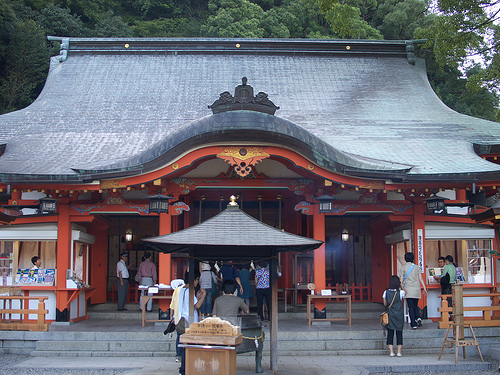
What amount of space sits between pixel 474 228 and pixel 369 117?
15.1ft

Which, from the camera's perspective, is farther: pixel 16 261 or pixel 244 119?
pixel 16 261

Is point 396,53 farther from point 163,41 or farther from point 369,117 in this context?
point 163,41

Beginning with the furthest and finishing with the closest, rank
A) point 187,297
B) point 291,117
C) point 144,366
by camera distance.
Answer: point 291,117, point 144,366, point 187,297

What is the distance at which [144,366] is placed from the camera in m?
8.41

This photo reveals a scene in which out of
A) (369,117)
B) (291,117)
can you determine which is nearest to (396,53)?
(369,117)

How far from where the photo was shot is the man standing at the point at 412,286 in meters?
10.4

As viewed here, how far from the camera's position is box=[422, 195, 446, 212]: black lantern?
426 inches

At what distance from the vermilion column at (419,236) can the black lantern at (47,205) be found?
7903 mm

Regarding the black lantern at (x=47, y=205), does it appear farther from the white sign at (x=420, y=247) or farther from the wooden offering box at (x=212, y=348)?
the white sign at (x=420, y=247)

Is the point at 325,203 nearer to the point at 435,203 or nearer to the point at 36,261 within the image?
the point at 435,203

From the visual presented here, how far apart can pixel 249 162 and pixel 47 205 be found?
4360 millimetres

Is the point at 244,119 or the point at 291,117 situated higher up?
the point at 291,117

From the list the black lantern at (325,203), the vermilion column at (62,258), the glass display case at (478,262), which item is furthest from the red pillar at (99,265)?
the glass display case at (478,262)

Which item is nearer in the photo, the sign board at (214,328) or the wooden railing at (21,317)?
the sign board at (214,328)
